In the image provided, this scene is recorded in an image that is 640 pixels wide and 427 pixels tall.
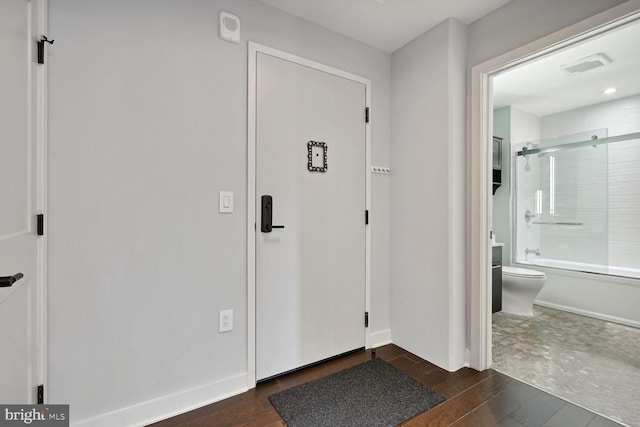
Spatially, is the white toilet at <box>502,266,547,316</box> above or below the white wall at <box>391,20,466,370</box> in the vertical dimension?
below

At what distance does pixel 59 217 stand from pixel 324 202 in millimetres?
1486

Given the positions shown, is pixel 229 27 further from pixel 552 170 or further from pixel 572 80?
pixel 552 170

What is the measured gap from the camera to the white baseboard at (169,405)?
1450 mm

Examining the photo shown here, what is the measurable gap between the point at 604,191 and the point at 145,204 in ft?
15.2

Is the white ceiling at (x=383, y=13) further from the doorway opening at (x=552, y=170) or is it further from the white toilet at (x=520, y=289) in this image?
the white toilet at (x=520, y=289)

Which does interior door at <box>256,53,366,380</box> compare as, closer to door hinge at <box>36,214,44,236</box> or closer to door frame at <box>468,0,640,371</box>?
door frame at <box>468,0,640,371</box>

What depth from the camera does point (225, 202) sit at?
1.76 metres

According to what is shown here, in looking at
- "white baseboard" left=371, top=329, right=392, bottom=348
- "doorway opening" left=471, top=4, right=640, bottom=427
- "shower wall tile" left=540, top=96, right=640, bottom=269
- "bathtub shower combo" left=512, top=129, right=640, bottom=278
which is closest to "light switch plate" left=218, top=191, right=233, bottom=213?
"white baseboard" left=371, top=329, right=392, bottom=348

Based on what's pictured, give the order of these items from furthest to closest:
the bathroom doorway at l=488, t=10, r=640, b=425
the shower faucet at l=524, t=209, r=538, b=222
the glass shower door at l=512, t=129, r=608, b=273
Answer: the shower faucet at l=524, t=209, r=538, b=222, the glass shower door at l=512, t=129, r=608, b=273, the bathroom doorway at l=488, t=10, r=640, b=425

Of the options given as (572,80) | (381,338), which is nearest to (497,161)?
(572,80)

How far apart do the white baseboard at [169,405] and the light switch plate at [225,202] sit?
1.02 metres

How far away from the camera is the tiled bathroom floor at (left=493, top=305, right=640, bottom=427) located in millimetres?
1707

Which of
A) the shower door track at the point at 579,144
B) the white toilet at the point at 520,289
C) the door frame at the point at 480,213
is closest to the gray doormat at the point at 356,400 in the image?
the door frame at the point at 480,213

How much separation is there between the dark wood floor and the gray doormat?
6cm
